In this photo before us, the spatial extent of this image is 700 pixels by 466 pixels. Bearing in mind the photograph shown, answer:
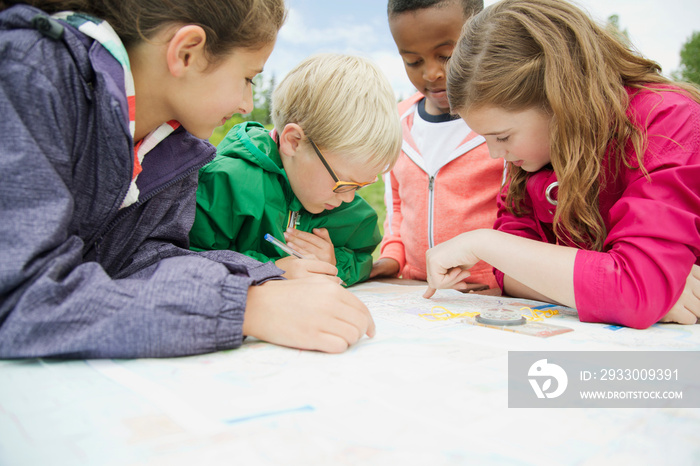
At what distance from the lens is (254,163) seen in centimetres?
153

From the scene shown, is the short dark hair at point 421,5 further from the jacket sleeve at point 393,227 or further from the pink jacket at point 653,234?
the pink jacket at point 653,234

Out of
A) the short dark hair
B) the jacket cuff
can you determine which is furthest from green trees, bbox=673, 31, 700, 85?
the jacket cuff

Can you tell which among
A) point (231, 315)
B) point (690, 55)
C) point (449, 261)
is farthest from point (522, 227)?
point (690, 55)

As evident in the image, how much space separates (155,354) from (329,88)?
1.01 metres

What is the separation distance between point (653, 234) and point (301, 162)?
38.0 inches

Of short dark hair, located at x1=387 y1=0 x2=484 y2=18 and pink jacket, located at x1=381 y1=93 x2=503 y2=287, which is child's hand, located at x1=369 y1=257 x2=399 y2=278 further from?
short dark hair, located at x1=387 y1=0 x2=484 y2=18

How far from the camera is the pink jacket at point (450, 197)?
2023mm

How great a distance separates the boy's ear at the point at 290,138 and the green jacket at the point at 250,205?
46mm

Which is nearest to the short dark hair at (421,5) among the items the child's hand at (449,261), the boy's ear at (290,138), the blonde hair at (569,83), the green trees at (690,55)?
the blonde hair at (569,83)

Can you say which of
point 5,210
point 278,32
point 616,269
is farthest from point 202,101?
point 616,269

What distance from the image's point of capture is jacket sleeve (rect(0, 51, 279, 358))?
70cm

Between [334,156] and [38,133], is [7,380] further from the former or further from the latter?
[334,156]

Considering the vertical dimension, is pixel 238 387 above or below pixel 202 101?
below

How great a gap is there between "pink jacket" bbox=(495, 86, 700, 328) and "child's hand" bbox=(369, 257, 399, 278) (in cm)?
95
